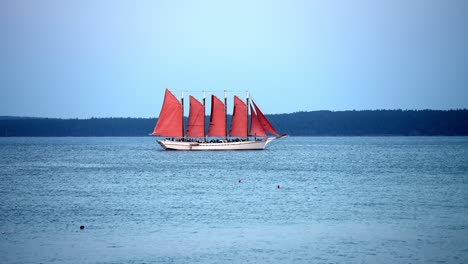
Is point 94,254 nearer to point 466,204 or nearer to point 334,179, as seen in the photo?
point 466,204

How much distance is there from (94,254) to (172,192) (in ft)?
62.0

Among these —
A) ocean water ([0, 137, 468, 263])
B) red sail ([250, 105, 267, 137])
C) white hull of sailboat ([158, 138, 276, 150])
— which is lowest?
ocean water ([0, 137, 468, 263])

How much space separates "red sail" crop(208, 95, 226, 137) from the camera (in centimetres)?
8381

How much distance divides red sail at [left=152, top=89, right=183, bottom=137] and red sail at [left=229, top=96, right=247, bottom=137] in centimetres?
695

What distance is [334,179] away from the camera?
Result: 50.7 m

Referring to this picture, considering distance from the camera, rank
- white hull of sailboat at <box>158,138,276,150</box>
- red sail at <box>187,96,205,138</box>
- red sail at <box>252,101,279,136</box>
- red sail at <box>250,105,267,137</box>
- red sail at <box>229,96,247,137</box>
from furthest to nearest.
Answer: white hull of sailboat at <box>158,138,276,150</box> < red sail at <box>187,96,205,138</box> < red sail at <box>250,105,267,137</box> < red sail at <box>229,96,247,137</box> < red sail at <box>252,101,279,136</box>

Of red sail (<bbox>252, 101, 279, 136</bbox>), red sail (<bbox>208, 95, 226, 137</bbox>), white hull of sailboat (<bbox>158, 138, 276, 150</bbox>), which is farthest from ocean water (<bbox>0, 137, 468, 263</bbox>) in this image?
white hull of sailboat (<bbox>158, 138, 276, 150</bbox>)

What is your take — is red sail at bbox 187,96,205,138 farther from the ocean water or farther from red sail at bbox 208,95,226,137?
the ocean water

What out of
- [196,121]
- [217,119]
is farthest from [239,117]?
[196,121]

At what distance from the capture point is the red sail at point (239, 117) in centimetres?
8194

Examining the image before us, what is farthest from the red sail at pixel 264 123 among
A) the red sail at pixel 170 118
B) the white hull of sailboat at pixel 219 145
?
the red sail at pixel 170 118

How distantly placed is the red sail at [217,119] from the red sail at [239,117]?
5.98 ft

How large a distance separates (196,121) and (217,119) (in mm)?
2877

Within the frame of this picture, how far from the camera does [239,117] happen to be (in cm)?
8262
